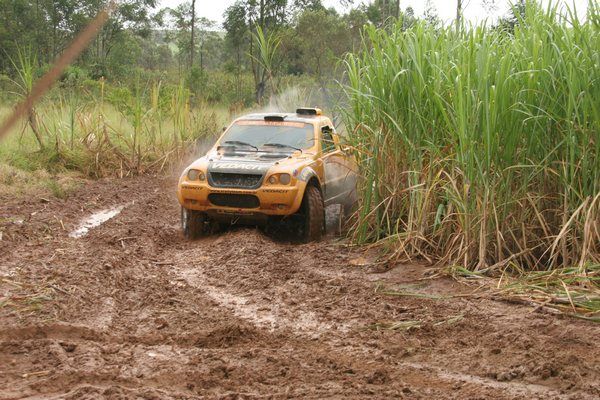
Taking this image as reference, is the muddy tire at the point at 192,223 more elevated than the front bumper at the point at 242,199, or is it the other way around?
the front bumper at the point at 242,199

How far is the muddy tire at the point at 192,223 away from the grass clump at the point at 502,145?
2276 millimetres

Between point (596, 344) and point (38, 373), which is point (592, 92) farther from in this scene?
point (38, 373)

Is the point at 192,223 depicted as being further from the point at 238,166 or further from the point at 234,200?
the point at 238,166

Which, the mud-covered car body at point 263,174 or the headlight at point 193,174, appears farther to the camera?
the headlight at point 193,174

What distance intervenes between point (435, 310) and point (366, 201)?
2.21 metres

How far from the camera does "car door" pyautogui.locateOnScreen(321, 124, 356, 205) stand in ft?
29.4

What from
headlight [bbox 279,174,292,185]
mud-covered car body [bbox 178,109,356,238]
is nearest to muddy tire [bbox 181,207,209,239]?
mud-covered car body [bbox 178,109,356,238]

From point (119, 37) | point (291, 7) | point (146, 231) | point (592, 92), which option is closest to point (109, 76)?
point (119, 37)

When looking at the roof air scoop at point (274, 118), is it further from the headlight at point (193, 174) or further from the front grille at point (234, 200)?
the front grille at point (234, 200)

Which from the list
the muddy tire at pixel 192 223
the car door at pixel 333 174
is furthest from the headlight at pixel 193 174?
the car door at pixel 333 174

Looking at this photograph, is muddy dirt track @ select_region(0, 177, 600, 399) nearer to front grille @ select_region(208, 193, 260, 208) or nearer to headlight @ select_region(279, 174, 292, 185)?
front grille @ select_region(208, 193, 260, 208)

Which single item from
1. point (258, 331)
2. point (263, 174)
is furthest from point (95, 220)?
point (258, 331)

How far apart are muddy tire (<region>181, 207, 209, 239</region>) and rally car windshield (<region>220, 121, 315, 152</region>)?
3.17ft

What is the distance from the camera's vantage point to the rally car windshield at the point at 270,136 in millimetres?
8938
